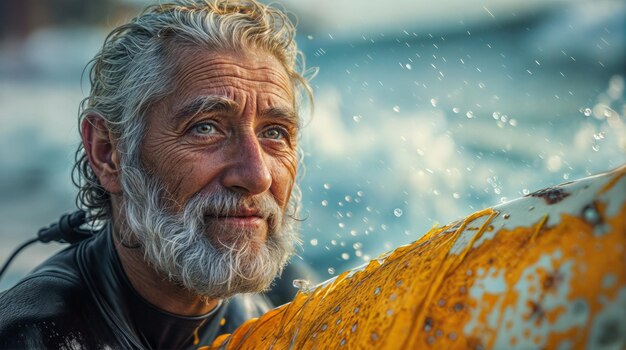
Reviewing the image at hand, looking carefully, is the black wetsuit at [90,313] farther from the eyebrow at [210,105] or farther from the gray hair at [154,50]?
the eyebrow at [210,105]

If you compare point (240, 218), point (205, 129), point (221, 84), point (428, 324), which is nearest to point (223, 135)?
point (205, 129)

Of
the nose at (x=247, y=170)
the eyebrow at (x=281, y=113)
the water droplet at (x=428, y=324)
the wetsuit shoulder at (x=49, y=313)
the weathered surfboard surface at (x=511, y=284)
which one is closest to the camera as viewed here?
the weathered surfboard surface at (x=511, y=284)

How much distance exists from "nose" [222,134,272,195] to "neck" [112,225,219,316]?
0.51 metres

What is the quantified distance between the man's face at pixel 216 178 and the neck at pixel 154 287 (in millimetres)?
97

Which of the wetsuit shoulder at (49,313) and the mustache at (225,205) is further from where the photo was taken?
the mustache at (225,205)

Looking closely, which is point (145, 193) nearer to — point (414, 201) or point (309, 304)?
point (309, 304)

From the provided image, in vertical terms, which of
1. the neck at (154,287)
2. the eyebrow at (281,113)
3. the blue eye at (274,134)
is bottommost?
the neck at (154,287)

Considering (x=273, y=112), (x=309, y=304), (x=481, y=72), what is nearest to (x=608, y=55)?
(x=481, y=72)

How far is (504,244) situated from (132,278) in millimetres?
1641

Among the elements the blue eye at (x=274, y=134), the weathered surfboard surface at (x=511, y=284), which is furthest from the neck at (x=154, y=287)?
the weathered surfboard surface at (x=511, y=284)

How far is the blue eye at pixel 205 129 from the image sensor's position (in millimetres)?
2510

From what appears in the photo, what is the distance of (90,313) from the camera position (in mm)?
2406

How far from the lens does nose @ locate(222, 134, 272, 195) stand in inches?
93.8

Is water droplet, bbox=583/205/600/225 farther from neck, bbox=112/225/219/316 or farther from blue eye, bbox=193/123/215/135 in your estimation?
neck, bbox=112/225/219/316
